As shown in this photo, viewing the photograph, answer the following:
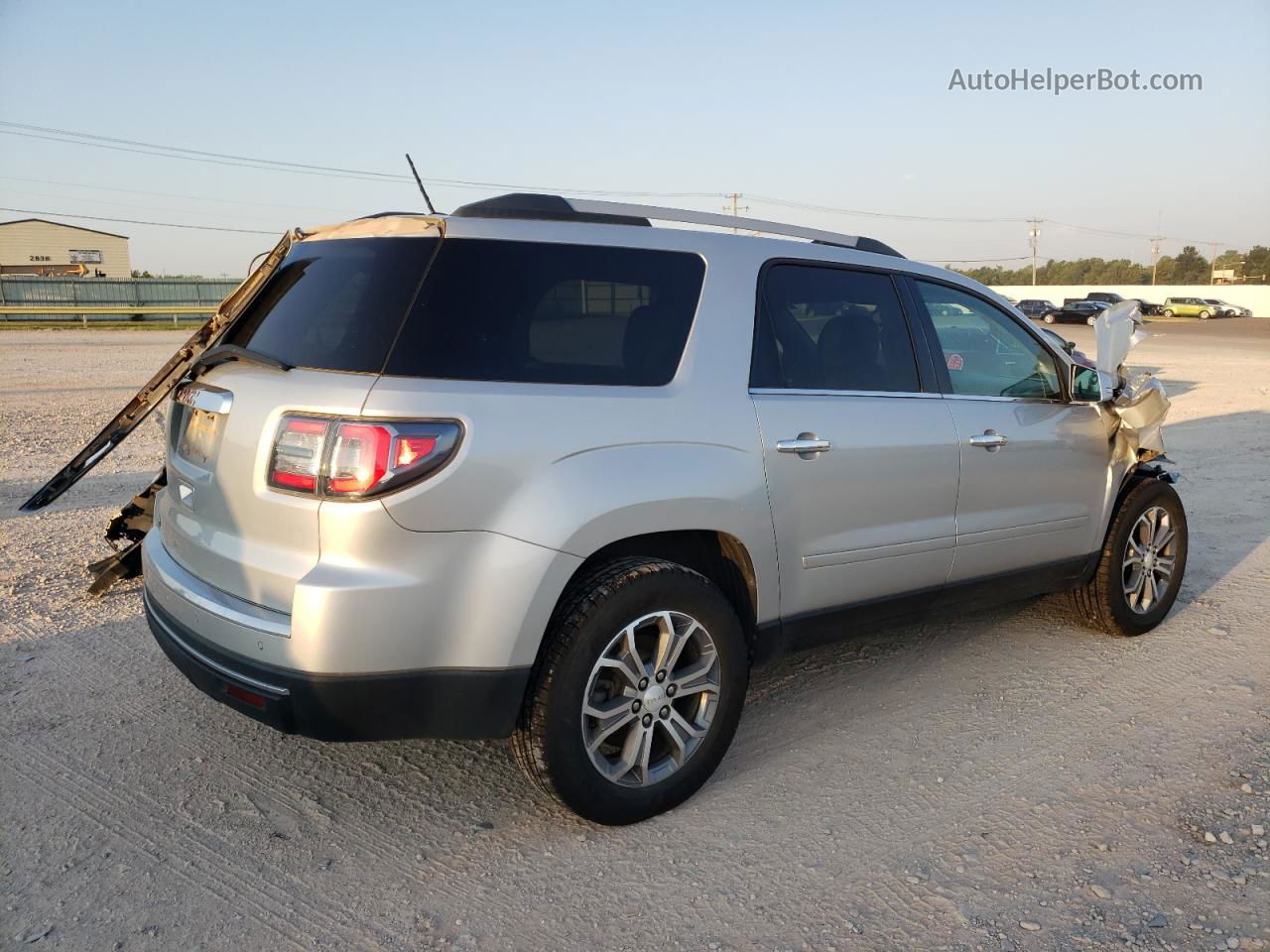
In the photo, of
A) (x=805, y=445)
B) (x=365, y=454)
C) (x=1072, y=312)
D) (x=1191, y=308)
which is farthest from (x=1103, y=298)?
(x=365, y=454)

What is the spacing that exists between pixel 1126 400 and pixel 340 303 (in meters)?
3.71

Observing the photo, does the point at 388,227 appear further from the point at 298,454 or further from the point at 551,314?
the point at 298,454

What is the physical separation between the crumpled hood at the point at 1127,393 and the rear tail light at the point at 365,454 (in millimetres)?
3422

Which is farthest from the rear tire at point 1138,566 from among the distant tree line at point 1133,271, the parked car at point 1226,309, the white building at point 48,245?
the distant tree line at point 1133,271

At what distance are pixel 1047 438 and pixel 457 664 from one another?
9.52ft

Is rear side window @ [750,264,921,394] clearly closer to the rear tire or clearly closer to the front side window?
the front side window

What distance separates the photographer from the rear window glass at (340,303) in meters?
2.85

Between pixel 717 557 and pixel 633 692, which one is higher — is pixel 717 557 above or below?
above

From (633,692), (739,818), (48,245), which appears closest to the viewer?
(633,692)

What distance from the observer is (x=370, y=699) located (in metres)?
2.73

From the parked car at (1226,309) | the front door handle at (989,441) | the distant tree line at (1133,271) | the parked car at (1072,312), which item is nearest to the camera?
the front door handle at (989,441)

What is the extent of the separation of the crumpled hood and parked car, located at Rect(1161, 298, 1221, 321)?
56.9 m

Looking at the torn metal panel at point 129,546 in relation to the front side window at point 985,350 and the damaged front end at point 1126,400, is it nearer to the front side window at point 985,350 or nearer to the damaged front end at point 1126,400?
the front side window at point 985,350

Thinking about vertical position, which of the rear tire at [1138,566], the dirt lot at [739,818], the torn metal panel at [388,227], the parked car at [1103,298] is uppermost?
the parked car at [1103,298]
